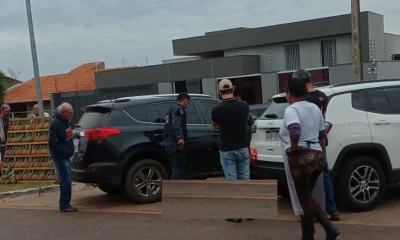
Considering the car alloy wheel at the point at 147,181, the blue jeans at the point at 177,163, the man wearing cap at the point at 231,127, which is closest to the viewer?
the man wearing cap at the point at 231,127

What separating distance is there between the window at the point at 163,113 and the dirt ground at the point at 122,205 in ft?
4.79

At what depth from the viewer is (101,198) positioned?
955 centimetres

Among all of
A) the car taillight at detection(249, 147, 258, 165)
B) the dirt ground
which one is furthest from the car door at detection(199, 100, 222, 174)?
the car taillight at detection(249, 147, 258, 165)

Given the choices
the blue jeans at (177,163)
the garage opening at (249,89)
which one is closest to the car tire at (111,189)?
the blue jeans at (177,163)

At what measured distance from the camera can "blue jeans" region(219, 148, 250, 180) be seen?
270 inches

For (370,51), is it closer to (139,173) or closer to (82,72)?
(139,173)

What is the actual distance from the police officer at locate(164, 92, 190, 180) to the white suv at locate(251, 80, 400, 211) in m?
1.34

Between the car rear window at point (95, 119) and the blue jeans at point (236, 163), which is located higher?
the car rear window at point (95, 119)

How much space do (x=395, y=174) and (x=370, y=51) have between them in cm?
2550

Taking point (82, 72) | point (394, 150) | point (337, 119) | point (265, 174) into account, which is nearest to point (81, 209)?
point (265, 174)

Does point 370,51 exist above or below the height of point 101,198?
above

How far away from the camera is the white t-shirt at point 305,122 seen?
511 cm

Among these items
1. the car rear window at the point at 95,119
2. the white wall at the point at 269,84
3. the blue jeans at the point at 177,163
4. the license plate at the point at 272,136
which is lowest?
the blue jeans at the point at 177,163

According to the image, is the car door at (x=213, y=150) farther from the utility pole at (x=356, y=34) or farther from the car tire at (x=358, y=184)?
the utility pole at (x=356, y=34)
